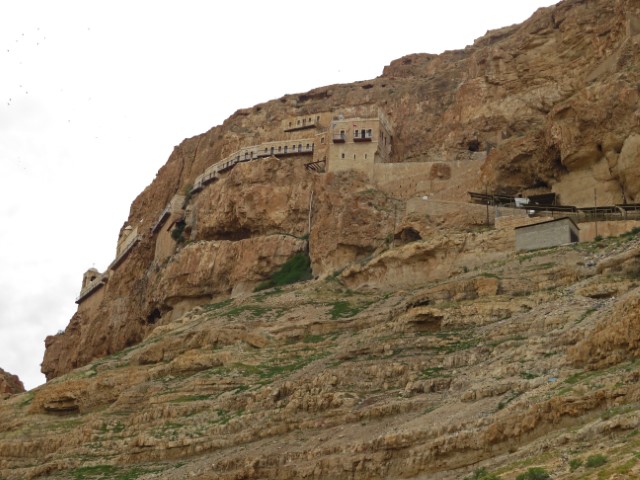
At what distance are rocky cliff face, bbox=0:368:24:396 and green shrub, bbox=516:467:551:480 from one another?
5892cm

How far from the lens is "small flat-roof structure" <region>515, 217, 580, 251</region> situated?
128ft

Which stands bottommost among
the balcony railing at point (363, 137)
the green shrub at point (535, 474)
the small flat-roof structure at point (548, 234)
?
the green shrub at point (535, 474)

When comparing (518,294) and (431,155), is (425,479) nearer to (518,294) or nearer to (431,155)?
(518,294)

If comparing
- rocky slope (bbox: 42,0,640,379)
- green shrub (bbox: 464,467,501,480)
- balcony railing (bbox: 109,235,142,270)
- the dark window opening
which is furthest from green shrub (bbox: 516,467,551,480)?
balcony railing (bbox: 109,235,142,270)

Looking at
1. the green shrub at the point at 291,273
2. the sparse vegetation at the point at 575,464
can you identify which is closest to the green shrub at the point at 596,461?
the sparse vegetation at the point at 575,464

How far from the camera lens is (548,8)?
6175cm

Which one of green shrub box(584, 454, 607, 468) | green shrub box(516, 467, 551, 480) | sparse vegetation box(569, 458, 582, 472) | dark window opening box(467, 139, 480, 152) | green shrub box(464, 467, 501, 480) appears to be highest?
dark window opening box(467, 139, 480, 152)

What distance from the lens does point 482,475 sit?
1827 cm

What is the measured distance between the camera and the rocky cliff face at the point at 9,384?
68.9 metres

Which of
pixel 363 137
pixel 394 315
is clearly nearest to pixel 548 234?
pixel 394 315

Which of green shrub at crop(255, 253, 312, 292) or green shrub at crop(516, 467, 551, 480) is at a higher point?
green shrub at crop(255, 253, 312, 292)

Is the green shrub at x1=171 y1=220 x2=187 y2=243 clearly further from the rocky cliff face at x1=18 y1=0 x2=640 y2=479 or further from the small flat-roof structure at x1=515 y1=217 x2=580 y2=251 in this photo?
the small flat-roof structure at x1=515 y1=217 x2=580 y2=251

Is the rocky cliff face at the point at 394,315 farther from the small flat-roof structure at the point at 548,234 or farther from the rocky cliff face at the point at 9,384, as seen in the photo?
the rocky cliff face at the point at 9,384

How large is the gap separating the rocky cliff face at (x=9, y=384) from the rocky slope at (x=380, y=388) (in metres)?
24.3
